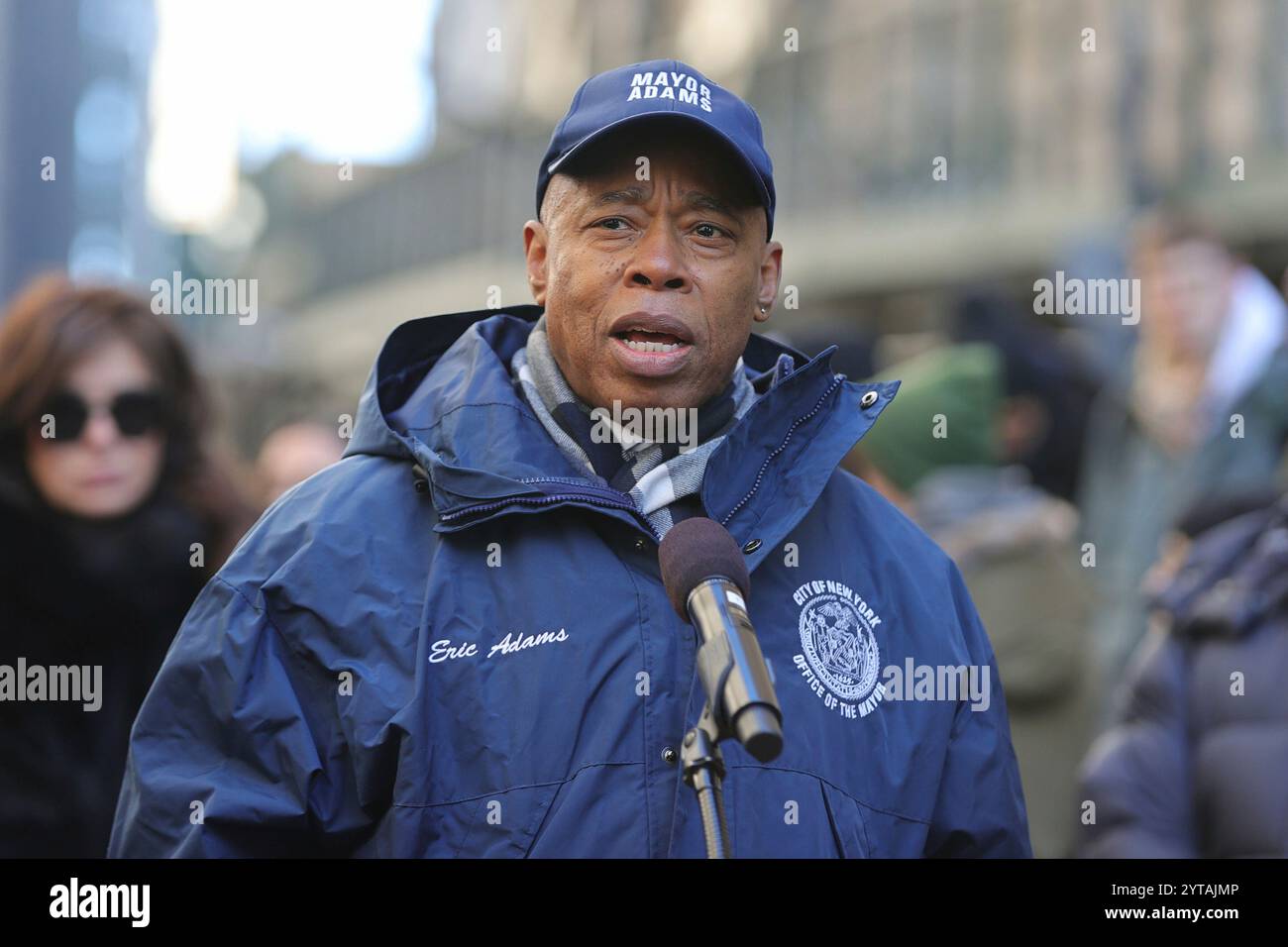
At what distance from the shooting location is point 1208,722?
503 centimetres

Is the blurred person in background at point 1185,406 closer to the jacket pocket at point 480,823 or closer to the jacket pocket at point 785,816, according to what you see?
the jacket pocket at point 785,816

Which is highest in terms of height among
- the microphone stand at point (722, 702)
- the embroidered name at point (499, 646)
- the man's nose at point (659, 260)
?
the man's nose at point (659, 260)

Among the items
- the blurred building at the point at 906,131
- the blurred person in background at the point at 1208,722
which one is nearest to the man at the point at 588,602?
the blurred person in background at the point at 1208,722

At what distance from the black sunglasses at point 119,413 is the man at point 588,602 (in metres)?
2.22

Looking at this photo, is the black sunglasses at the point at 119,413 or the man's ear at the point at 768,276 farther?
the black sunglasses at the point at 119,413

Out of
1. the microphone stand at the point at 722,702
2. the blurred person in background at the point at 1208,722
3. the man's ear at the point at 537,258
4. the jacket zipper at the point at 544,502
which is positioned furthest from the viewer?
the blurred person in background at the point at 1208,722

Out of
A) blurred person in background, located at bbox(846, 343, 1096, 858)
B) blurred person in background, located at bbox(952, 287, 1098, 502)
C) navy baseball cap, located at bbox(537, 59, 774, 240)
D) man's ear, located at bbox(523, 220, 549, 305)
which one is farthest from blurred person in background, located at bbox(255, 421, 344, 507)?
navy baseball cap, located at bbox(537, 59, 774, 240)

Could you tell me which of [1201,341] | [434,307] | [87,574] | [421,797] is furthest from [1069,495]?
[434,307]

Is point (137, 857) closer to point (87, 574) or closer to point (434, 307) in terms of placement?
point (87, 574)

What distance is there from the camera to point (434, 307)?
21.5 meters

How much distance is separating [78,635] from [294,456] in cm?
280

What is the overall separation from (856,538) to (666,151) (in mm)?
755

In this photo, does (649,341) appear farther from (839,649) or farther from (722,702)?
(722,702)

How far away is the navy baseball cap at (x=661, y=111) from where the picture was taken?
10.5ft
